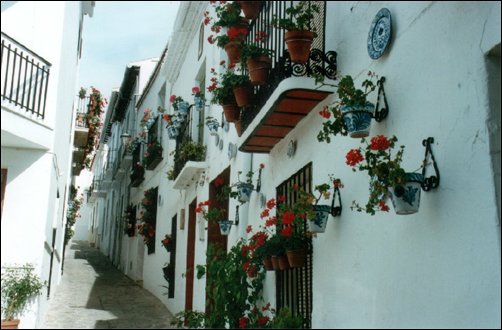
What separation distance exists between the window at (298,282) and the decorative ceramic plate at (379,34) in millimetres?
1477

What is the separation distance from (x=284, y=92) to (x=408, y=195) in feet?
6.00

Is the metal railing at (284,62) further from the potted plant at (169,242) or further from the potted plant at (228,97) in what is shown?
the potted plant at (169,242)

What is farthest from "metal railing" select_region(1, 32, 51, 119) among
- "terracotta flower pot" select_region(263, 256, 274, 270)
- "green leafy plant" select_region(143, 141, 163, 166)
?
"green leafy plant" select_region(143, 141, 163, 166)

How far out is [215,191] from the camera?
952cm

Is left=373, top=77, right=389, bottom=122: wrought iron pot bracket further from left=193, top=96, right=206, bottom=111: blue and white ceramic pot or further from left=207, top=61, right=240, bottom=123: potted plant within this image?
left=193, top=96, right=206, bottom=111: blue and white ceramic pot

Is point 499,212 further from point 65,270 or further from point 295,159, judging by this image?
point 65,270

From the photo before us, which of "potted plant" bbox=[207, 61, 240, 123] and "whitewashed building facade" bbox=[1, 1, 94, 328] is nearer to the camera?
"potted plant" bbox=[207, 61, 240, 123]

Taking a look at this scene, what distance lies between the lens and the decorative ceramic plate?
4090 millimetres

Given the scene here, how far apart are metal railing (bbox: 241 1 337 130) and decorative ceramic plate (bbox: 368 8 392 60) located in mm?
629

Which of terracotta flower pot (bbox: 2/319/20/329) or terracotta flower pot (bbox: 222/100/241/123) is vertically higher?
terracotta flower pot (bbox: 222/100/241/123)

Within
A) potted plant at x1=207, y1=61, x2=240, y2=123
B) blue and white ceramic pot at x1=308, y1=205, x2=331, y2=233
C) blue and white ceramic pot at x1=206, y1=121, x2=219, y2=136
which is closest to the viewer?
blue and white ceramic pot at x1=308, y1=205, x2=331, y2=233

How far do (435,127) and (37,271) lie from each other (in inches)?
233

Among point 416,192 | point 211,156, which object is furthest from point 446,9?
point 211,156

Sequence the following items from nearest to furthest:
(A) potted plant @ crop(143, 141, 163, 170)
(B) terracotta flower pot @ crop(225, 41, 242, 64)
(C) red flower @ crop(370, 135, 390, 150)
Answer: (C) red flower @ crop(370, 135, 390, 150) → (B) terracotta flower pot @ crop(225, 41, 242, 64) → (A) potted plant @ crop(143, 141, 163, 170)
